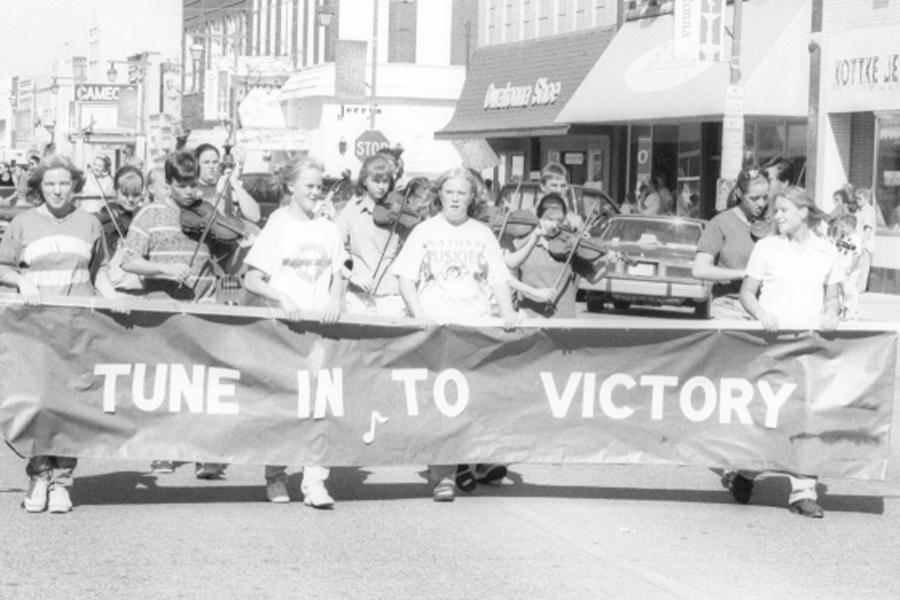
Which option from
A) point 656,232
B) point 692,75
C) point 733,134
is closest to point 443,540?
point 733,134

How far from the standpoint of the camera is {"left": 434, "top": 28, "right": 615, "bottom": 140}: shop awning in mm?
39625

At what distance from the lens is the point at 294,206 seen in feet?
30.3

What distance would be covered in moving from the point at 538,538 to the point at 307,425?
1.47 meters

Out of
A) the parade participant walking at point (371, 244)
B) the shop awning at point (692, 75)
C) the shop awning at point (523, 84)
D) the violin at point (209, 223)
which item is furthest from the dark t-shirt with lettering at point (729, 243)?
the shop awning at point (523, 84)

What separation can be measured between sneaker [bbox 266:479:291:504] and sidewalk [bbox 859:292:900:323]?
15.9m

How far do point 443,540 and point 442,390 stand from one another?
1.24m

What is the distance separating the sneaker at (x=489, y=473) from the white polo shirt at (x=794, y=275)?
179 centimetres

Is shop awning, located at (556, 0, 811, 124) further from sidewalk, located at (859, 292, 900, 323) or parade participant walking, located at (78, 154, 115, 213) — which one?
parade participant walking, located at (78, 154, 115, 213)

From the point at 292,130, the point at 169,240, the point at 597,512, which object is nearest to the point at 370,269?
the point at 169,240

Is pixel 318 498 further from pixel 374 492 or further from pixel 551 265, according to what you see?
pixel 551 265

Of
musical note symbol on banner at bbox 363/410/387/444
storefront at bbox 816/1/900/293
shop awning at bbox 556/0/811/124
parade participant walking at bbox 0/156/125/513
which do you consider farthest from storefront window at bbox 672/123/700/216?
parade participant walking at bbox 0/156/125/513

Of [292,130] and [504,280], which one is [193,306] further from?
[292,130]

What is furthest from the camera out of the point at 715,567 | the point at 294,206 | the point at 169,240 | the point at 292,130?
the point at 292,130

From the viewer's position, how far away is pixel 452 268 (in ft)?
30.6
